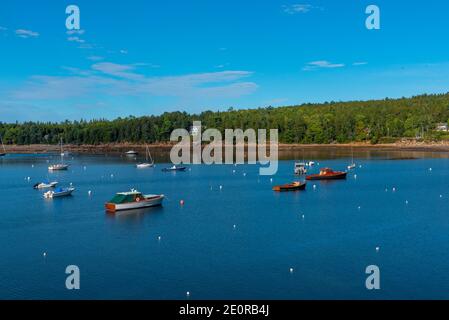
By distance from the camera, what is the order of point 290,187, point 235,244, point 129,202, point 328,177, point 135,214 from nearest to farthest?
1. point 235,244
2. point 135,214
3. point 129,202
4. point 290,187
5. point 328,177

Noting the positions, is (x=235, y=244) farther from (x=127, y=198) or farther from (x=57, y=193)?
(x=57, y=193)

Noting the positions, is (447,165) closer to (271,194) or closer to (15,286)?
(271,194)

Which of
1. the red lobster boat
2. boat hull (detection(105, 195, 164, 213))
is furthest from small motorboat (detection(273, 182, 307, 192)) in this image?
boat hull (detection(105, 195, 164, 213))

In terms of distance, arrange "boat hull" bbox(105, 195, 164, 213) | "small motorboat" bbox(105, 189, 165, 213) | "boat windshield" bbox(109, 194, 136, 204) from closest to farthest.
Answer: "boat hull" bbox(105, 195, 164, 213)
"small motorboat" bbox(105, 189, 165, 213)
"boat windshield" bbox(109, 194, 136, 204)

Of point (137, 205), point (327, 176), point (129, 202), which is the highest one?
point (327, 176)

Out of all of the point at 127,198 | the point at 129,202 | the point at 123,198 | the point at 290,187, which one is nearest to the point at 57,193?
the point at 123,198

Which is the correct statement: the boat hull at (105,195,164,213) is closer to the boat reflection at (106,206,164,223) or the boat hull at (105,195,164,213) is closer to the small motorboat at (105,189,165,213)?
the small motorboat at (105,189,165,213)

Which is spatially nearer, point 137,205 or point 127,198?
point 127,198
